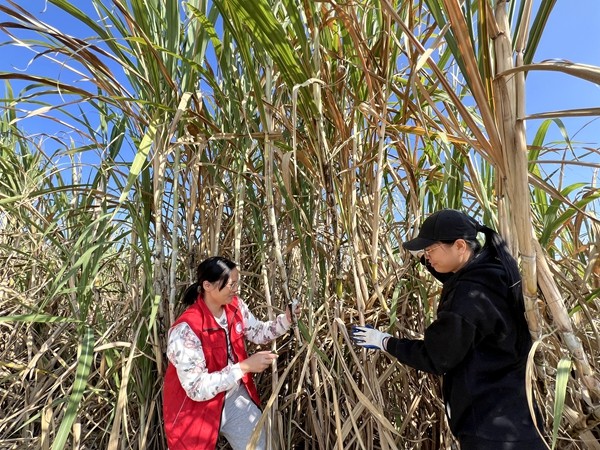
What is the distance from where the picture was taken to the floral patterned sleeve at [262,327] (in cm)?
122

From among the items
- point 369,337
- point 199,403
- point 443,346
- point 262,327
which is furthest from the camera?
point 262,327

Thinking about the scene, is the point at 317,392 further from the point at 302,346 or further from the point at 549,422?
the point at 549,422

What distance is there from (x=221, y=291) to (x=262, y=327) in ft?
0.60

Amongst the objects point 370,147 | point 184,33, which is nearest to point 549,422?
point 370,147

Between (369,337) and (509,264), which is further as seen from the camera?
(369,337)

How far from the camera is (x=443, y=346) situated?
896 mm

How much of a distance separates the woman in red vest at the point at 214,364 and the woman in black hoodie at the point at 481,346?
430 millimetres

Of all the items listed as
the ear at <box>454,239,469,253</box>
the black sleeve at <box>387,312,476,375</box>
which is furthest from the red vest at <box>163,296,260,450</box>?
the ear at <box>454,239,469,253</box>

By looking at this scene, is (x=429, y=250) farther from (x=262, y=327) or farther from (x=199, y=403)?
(x=199, y=403)

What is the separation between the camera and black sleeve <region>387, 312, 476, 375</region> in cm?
88

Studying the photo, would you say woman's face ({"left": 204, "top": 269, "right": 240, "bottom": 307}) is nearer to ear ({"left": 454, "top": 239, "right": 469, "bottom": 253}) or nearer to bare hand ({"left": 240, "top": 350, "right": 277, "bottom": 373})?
bare hand ({"left": 240, "top": 350, "right": 277, "bottom": 373})

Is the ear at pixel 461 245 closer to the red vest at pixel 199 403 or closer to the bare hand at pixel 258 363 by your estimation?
the bare hand at pixel 258 363

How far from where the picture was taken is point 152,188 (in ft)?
4.25

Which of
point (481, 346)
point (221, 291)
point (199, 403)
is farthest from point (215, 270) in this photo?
point (481, 346)
